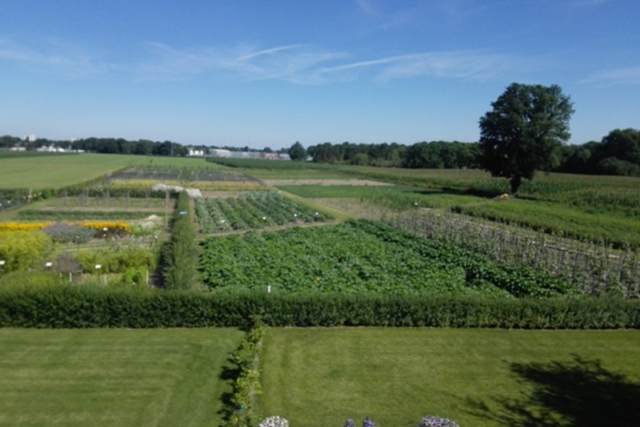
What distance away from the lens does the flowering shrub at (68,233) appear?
2717 cm

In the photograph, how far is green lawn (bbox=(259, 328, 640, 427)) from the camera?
36.7ft

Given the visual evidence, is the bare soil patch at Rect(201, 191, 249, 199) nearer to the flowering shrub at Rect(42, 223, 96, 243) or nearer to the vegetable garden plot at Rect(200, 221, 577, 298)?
the vegetable garden plot at Rect(200, 221, 577, 298)

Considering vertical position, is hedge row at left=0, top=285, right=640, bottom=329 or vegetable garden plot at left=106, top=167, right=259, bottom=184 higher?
vegetable garden plot at left=106, top=167, right=259, bottom=184

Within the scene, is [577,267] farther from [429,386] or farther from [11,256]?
[11,256]

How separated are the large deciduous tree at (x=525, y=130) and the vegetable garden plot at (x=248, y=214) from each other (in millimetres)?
25531

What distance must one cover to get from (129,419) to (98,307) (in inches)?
213

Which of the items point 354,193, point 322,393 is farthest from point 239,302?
point 354,193

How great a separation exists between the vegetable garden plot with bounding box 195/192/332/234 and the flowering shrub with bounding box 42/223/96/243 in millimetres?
7006

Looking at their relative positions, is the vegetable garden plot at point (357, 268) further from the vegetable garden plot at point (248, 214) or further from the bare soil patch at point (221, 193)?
the bare soil patch at point (221, 193)

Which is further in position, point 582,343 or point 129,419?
point 582,343

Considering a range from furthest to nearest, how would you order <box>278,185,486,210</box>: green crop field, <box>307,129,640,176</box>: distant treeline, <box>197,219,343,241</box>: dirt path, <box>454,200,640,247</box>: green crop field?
<box>307,129,640,176</box>: distant treeline
<box>278,185,486,210</box>: green crop field
<box>197,219,343,241</box>: dirt path
<box>454,200,640,247</box>: green crop field

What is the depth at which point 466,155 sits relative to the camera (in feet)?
404

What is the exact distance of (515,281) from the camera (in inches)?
809

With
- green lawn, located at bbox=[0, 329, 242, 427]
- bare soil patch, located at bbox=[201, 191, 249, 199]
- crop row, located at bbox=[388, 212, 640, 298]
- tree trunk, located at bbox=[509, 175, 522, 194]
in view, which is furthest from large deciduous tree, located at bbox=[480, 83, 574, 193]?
green lawn, located at bbox=[0, 329, 242, 427]
